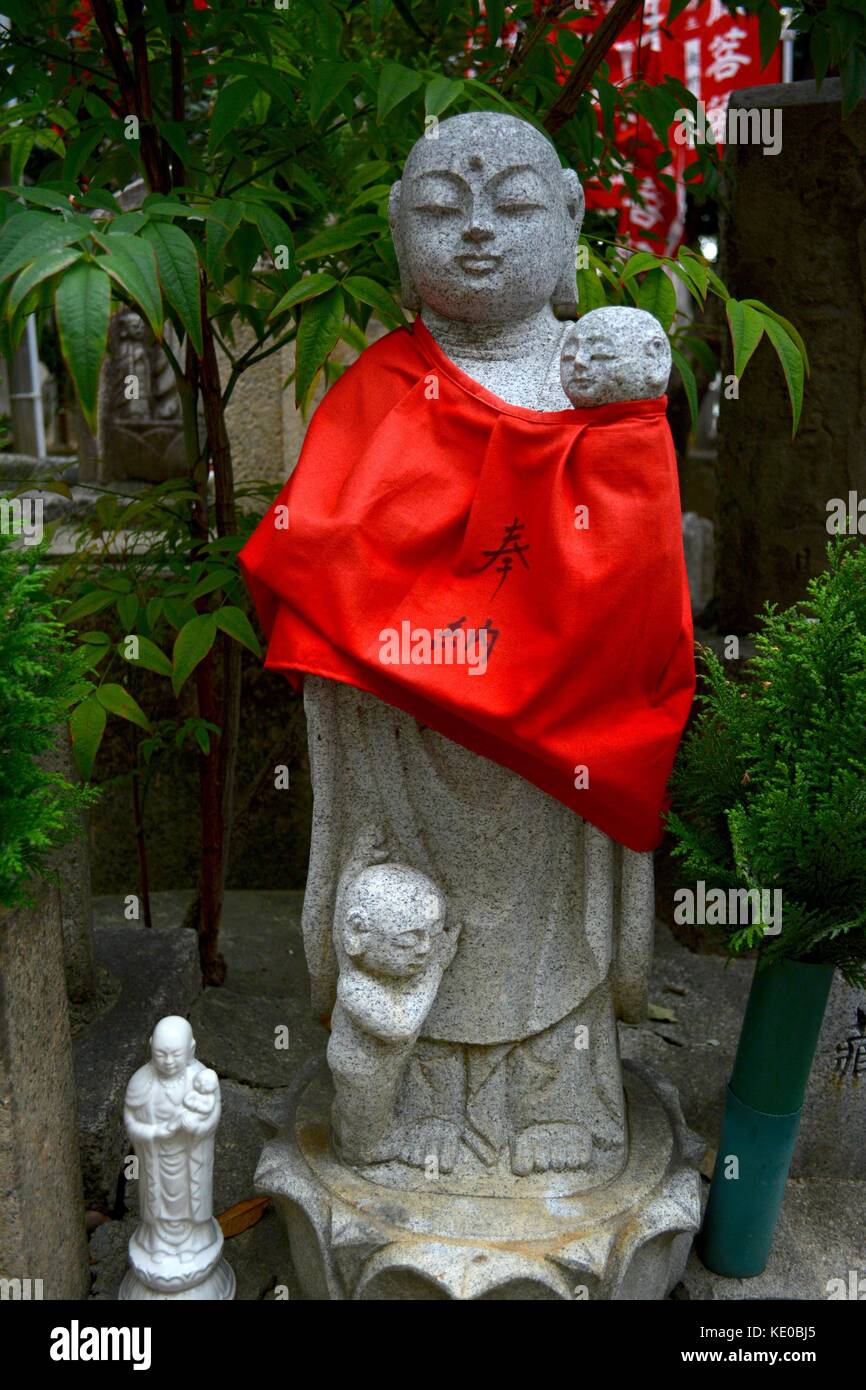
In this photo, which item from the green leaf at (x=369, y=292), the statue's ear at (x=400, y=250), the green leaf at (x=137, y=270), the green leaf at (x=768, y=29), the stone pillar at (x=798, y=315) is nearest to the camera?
the green leaf at (x=137, y=270)

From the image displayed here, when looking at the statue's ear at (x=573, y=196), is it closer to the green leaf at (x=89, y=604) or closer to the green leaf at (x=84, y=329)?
the green leaf at (x=84, y=329)

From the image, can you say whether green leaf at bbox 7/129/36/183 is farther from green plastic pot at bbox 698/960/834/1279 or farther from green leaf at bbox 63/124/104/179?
green plastic pot at bbox 698/960/834/1279

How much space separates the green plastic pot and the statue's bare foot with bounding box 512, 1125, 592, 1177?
33 cm

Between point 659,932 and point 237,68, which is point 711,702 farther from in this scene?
point 659,932

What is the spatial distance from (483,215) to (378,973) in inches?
55.8

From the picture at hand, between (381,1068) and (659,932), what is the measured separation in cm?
209

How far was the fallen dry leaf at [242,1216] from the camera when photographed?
2.89 m

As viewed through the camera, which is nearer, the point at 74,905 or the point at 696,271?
the point at 696,271

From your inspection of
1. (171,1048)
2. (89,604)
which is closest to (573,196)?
(89,604)

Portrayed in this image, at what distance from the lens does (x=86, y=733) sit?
2863 mm

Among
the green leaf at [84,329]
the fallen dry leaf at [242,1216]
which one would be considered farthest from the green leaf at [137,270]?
the fallen dry leaf at [242,1216]

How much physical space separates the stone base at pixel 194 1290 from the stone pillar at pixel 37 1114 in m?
0.14

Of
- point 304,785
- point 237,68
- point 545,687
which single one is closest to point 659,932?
point 304,785

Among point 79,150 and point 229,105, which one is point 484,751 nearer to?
point 229,105
